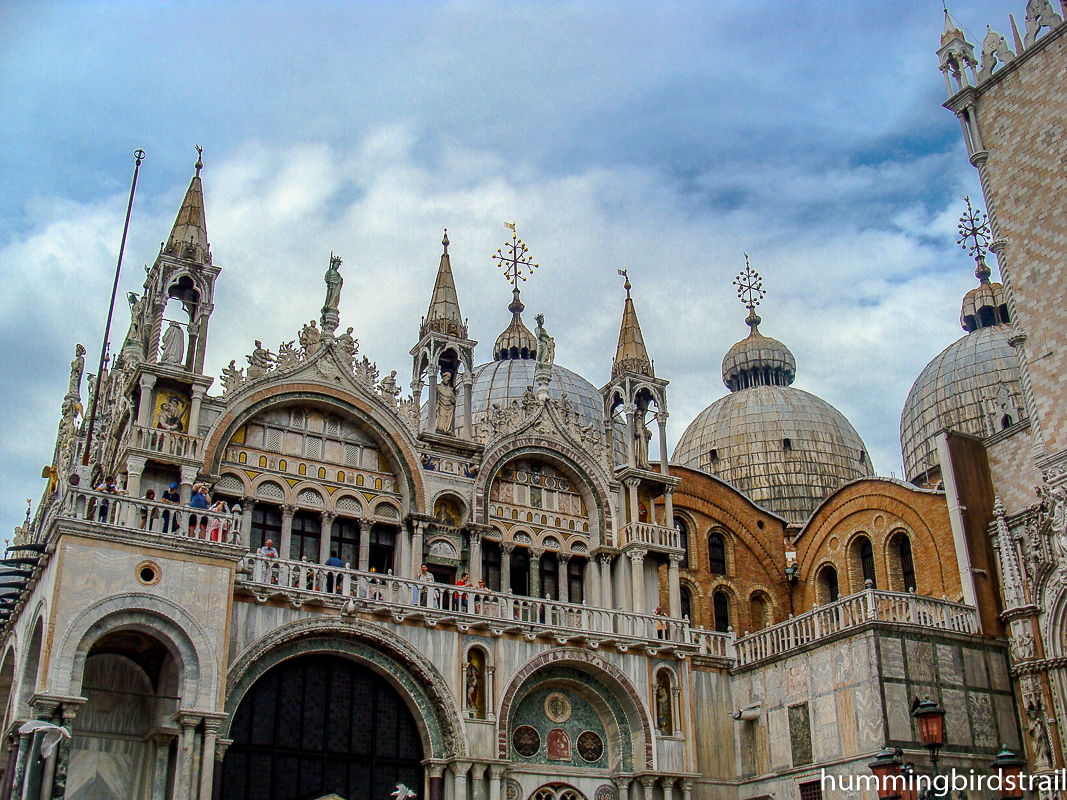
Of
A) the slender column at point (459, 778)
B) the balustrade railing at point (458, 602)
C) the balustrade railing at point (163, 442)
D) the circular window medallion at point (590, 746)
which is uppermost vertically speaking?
the balustrade railing at point (163, 442)

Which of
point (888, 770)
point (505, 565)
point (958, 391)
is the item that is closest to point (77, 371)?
point (505, 565)

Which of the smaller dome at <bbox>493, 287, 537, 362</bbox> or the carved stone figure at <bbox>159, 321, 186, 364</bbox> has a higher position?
the smaller dome at <bbox>493, 287, 537, 362</bbox>

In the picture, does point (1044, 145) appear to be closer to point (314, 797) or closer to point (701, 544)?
point (701, 544)

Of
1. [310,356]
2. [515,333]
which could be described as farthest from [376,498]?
[515,333]

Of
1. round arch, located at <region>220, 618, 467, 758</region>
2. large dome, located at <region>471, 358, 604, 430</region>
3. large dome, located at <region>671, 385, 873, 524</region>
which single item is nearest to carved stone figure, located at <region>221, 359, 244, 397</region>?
round arch, located at <region>220, 618, 467, 758</region>

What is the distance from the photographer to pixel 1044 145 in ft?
80.7

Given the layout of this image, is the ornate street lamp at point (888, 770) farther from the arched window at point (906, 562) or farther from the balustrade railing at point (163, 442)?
the arched window at point (906, 562)

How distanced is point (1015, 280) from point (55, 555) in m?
20.1

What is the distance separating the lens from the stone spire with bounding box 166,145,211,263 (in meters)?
24.0

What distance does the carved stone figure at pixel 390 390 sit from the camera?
83.1 ft

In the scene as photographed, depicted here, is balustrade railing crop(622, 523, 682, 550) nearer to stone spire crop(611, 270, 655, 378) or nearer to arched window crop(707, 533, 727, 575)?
stone spire crop(611, 270, 655, 378)

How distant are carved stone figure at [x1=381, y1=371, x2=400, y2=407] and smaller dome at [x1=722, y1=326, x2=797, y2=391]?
88.5ft

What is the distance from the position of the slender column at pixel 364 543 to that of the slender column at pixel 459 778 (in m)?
4.71

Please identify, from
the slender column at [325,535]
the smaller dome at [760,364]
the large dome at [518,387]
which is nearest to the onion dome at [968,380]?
the smaller dome at [760,364]
